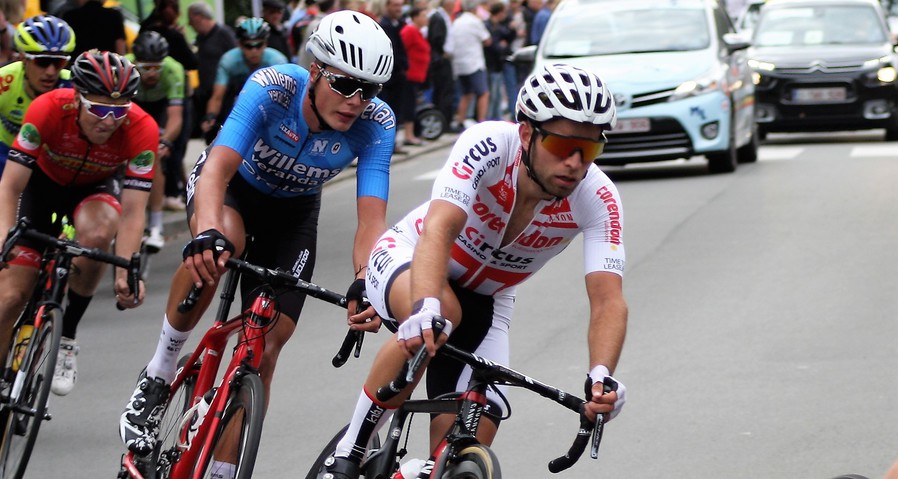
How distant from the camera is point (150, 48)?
1300 cm

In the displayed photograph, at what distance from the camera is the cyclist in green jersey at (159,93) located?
1288cm

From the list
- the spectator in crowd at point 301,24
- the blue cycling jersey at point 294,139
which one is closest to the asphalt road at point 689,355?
the blue cycling jersey at point 294,139

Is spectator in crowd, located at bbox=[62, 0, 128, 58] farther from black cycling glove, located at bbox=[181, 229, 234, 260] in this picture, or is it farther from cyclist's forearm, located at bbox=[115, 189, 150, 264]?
black cycling glove, located at bbox=[181, 229, 234, 260]

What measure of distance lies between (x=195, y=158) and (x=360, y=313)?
15.4 m

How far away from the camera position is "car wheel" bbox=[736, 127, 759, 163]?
18.7m

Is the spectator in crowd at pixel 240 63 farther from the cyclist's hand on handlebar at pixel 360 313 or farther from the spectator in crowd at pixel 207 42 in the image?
the cyclist's hand on handlebar at pixel 360 313

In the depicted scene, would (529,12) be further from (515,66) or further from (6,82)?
(6,82)

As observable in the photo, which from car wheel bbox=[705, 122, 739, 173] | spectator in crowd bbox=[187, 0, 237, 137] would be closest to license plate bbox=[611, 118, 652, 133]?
car wheel bbox=[705, 122, 739, 173]

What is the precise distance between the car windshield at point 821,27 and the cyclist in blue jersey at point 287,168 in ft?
52.2

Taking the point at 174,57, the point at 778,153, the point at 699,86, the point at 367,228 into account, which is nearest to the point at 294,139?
the point at 367,228

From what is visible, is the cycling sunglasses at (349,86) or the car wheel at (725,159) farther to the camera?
the car wheel at (725,159)

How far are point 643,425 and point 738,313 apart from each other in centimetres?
283

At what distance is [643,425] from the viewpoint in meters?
7.36

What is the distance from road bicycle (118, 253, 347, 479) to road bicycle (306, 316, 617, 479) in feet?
1.43
